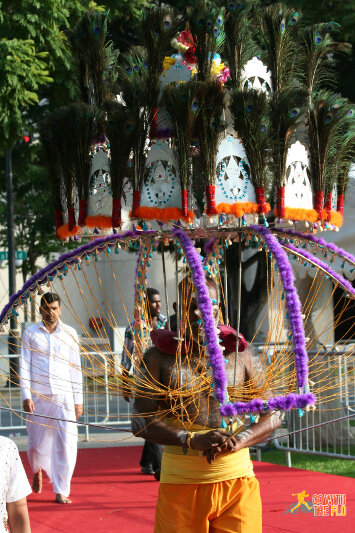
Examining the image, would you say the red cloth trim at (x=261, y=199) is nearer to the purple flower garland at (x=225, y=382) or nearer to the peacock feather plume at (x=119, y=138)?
the purple flower garland at (x=225, y=382)

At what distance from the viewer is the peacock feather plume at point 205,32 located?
4.02 meters

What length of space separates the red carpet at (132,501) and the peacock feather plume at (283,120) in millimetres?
3542

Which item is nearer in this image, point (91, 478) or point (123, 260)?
point (91, 478)

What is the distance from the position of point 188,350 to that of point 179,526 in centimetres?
89

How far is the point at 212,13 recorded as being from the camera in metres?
4.02

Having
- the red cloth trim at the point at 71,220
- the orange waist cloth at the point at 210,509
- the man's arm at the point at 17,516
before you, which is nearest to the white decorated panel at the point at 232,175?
the red cloth trim at the point at 71,220

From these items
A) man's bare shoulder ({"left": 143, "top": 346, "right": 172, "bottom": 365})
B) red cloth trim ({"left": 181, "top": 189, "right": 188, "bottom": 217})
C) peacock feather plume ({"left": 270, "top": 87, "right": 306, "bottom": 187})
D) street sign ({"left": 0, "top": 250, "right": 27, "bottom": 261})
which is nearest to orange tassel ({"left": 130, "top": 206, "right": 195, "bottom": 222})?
red cloth trim ({"left": 181, "top": 189, "right": 188, "bottom": 217})

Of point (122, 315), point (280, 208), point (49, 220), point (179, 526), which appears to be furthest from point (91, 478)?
point (122, 315)

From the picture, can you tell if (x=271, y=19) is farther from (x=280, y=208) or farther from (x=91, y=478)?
(x=91, y=478)

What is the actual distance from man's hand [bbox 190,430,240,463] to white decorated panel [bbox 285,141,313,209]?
1202 millimetres

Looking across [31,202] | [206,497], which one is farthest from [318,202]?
[31,202]

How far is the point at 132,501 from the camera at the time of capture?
26.5 ft

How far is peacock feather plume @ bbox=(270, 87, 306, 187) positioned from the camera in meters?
4.06

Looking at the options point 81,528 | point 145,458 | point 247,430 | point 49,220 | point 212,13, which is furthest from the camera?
point 49,220
